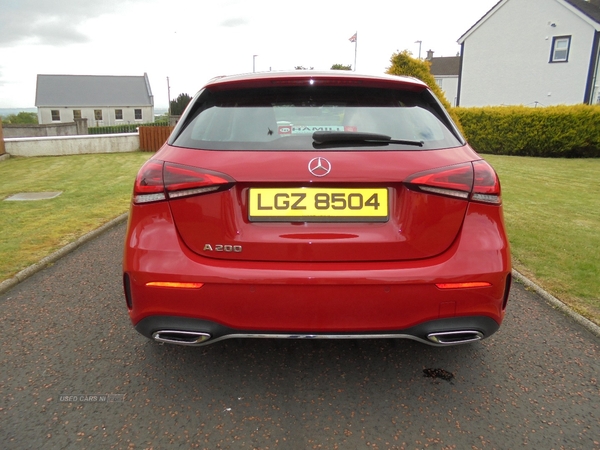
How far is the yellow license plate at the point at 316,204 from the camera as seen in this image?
2.10 meters

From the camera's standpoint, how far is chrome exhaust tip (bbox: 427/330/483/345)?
2.19 m

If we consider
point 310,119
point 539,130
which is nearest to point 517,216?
point 310,119

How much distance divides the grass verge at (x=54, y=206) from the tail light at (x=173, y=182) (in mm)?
2700

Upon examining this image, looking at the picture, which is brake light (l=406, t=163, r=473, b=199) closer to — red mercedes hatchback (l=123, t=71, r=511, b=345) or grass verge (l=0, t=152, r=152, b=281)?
red mercedes hatchback (l=123, t=71, r=511, b=345)

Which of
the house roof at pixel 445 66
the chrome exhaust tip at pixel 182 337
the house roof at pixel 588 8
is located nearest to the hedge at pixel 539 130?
the house roof at pixel 588 8

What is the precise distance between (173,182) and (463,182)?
4.49 feet

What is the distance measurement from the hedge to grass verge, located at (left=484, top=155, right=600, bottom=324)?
6.08 meters

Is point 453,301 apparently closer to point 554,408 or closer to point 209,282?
point 554,408

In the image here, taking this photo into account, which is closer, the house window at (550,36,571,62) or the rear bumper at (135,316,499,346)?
the rear bumper at (135,316,499,346)

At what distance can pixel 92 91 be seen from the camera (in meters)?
75.8

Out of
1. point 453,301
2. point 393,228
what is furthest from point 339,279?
point 453,301

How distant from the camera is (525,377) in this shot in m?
2.64

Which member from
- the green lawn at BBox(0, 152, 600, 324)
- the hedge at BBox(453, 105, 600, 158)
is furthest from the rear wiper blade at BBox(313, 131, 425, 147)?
the hedge at BBox(453, 105, 600, 158)

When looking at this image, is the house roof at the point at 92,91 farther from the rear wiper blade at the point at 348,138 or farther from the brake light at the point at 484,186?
the brake light at the point at 484,186
